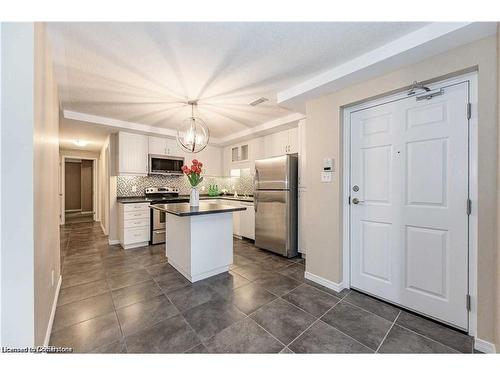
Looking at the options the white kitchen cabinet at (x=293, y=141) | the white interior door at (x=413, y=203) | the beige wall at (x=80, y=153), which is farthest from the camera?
the beige wall at (x=80, y=153)

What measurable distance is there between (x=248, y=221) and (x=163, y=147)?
2453mm

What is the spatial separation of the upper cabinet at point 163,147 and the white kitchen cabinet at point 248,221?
1944 mm

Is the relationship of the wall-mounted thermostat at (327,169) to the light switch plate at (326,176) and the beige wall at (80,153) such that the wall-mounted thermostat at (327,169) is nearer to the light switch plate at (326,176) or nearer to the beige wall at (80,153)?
the light switch plate at (326,176)

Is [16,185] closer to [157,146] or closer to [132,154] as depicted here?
[132,154]

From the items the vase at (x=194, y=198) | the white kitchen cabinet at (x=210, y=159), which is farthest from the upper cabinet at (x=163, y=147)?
the vase at (x=194, y=198)

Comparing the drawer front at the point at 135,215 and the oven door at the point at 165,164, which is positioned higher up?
the oven door at the point at 165,164

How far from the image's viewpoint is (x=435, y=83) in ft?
5.58

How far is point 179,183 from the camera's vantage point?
5.03 meters

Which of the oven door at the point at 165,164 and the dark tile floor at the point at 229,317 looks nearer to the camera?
the dark tile floor at the point at 229,317

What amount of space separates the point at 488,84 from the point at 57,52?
11.1ft

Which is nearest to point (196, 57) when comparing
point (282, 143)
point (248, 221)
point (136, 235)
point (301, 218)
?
point (282, 143)

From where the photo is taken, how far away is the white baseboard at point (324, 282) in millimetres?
2234
